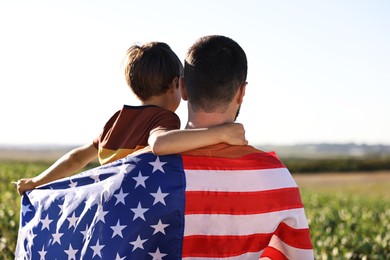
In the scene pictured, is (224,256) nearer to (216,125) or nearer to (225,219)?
(225,219)

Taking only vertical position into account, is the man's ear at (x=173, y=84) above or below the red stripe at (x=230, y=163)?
above

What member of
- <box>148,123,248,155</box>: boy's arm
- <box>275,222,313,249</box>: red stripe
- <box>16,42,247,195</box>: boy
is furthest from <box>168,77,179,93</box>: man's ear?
<box>275,222,313,249</box>: red stripe

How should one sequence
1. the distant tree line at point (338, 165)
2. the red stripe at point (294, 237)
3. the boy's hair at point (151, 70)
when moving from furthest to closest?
the distant tree line at point (338, 165), the boy's hair at point (151, 70), the red stripe at point (294, 237)

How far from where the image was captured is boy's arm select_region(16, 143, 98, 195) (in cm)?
373

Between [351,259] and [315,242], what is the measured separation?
2.25 ft

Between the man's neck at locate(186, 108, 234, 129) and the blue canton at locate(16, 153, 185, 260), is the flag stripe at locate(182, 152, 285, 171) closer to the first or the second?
the blue canton at locate(16, 153, 185, 260)

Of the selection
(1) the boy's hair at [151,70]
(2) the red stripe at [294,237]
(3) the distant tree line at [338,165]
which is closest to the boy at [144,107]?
(1) the boy's hair at [151,70]

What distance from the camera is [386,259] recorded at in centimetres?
619

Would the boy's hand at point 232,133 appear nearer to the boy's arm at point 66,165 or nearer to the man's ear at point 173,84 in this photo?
the man's ear at point 173,84

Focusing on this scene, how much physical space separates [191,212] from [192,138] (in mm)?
350

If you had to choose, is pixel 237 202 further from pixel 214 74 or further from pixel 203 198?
pixel 214 74

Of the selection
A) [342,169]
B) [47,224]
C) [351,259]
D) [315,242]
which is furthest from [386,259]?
[342,169]

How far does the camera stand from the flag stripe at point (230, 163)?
3.04 metres

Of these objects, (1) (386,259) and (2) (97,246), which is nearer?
(2) (97,246)
